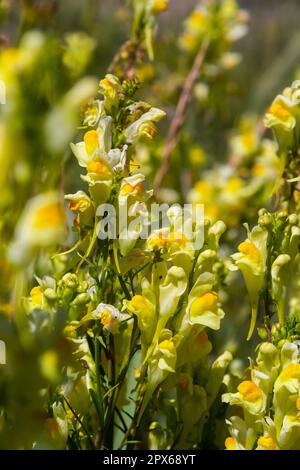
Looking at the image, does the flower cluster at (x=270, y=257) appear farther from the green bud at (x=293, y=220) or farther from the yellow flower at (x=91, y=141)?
the yellow flower at (x=91, y=141)

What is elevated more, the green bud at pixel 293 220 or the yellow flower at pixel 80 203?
the yellow flower at pixel 80 203

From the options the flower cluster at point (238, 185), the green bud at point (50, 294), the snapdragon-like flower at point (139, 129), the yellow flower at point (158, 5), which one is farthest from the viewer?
the flower cluster at point (238, 185)

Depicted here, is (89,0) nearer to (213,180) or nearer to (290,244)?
(213,180)

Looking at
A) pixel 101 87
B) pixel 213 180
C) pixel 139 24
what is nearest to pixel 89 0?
pixel 213 180

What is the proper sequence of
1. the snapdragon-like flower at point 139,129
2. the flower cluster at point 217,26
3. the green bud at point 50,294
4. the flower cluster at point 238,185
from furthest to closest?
the flower cluster at point 217,26, the flower cluster at point 238,185, the snapdragon-like flower at point 139,129, the green bud at point 50,294

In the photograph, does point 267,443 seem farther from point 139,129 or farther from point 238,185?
point 238,185

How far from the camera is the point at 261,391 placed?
69cm

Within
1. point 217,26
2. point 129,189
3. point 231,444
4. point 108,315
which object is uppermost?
point 217,26

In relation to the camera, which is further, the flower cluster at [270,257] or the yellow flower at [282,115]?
the yellow flower at [282,115]

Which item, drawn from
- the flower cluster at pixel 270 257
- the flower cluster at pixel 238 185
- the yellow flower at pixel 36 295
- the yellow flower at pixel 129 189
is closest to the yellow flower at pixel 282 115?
the flower cluster at pixel 270 257

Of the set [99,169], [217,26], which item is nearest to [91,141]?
[99,169]

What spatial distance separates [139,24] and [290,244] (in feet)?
1.86

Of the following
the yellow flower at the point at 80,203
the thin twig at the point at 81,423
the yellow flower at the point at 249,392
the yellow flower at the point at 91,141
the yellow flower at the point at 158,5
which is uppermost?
the yellow flower at the point at 158,5

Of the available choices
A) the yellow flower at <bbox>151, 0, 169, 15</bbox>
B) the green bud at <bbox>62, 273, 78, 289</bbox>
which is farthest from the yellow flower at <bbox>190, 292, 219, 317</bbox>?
the yellow flower at <bbox>151, 0, 169, 15</bbox>
